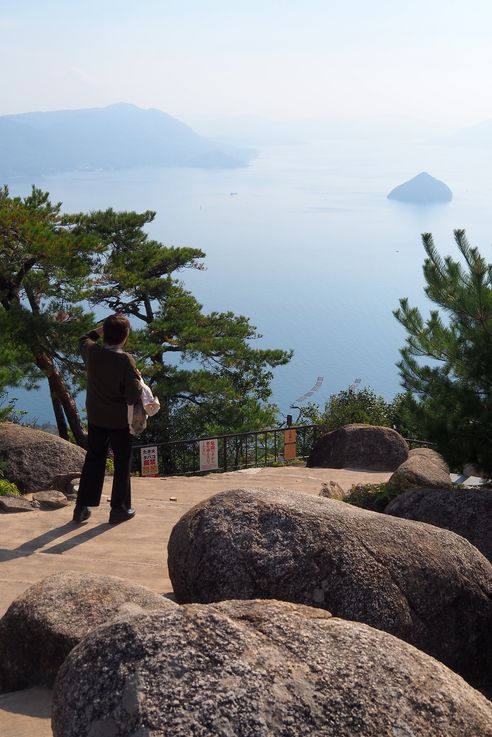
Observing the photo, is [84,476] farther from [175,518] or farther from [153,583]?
[153,583]

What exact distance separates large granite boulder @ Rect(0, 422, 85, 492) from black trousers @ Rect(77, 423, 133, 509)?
2390 mm

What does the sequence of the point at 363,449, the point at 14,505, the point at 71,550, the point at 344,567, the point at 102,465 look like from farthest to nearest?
the point at 363,449
the point at 14,505
the point at 102,465
the point at 71,550
the point at 344,567

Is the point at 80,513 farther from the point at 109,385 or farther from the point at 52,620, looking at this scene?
the point at 52,620

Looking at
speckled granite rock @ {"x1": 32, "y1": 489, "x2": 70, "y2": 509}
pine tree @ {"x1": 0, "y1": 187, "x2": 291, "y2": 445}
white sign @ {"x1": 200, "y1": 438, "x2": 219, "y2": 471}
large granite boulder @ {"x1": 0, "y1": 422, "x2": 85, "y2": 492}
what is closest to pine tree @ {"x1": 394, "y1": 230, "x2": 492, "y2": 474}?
speckled granite rock @ {"x1": 32, "y1": 489, "x2": 70, "y2": 509}

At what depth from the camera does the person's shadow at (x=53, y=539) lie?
6952mm

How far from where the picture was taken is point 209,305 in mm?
193125

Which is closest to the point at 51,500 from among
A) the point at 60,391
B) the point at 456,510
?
the point at 456,510

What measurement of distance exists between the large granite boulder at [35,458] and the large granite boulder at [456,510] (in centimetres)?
464

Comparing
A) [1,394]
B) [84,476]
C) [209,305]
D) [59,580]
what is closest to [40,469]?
[84,476]

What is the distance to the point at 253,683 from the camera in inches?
102

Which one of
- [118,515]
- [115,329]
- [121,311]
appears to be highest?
[121,311]

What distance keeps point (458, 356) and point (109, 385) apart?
348 centimetres

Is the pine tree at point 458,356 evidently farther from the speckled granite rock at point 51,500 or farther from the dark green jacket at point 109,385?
the speckled granite rock at point 51,500

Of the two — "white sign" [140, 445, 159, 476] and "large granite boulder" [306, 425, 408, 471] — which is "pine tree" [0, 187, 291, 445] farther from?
"large granite boulder" [306, 425, 408, 471]
